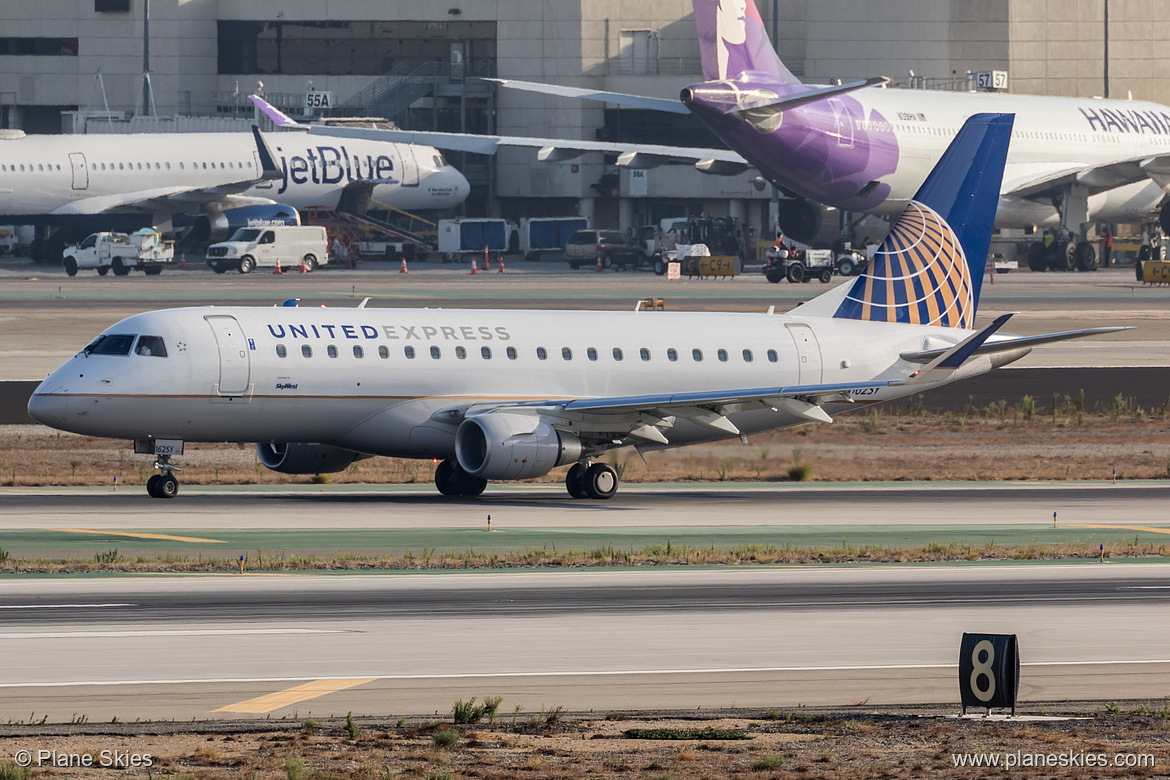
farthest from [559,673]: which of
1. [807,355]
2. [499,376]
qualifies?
[807,355]

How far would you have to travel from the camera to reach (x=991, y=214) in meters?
42.0

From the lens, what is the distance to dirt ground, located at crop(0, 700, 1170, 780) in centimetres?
1386

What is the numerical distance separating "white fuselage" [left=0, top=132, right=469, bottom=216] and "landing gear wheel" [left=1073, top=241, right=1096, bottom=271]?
43.7m

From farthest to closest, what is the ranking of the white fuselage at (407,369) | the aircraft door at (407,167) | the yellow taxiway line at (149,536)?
the aircraft door at (407,167) → the white fuselage at (407,369) → the yellow taxiway line at (149,536)

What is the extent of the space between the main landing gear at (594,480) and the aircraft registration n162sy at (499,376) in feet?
0.15

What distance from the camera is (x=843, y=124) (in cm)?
8469

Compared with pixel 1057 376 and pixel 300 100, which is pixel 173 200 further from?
pixel 1057 376

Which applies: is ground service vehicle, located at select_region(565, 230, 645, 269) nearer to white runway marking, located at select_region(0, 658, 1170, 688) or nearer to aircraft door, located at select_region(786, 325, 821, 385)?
aircraft door, located at select_region(786, 325, 821, 385)

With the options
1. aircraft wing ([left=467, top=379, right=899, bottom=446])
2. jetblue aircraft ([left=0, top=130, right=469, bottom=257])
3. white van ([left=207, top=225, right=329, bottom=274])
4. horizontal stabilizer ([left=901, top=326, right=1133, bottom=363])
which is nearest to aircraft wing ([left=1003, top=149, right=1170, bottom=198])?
white van ([left=207, top=225, right=329, bottom=274])


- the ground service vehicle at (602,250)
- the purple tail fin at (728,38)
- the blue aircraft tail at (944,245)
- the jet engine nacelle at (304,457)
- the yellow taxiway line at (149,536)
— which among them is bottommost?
the yellow taxiway line at (149,536)

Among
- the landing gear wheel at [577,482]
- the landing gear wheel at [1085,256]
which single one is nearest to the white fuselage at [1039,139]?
the landing gear wheel at [1085,256]

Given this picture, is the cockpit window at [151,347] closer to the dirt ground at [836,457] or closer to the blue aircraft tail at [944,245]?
the dirt ground at [836,457]

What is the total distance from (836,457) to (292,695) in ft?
89.4

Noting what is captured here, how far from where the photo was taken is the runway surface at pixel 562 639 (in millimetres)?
17297
